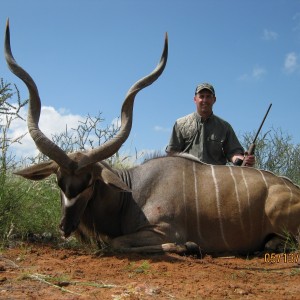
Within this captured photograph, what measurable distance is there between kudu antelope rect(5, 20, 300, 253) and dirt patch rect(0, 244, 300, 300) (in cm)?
28

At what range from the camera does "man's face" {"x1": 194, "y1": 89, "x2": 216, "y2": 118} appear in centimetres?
474

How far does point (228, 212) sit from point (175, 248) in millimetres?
584

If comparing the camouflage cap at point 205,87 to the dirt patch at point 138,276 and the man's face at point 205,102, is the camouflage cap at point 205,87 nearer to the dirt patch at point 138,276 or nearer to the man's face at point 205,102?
the man's face at point 205,102

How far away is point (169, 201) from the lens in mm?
3332

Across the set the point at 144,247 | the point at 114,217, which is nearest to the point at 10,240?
the point at 114,217

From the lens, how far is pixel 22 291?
6.39 feet

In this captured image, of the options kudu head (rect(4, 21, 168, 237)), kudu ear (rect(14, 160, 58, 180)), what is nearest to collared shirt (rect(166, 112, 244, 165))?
kudu head (rect(4, 21, 168, 237))

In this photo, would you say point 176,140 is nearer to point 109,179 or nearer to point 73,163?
point 109,179

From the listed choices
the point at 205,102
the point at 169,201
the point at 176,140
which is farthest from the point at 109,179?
the point at 205,102

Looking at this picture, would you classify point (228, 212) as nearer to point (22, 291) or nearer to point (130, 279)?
point (130, 279)

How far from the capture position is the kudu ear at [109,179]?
124 inches

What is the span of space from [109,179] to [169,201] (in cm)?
50

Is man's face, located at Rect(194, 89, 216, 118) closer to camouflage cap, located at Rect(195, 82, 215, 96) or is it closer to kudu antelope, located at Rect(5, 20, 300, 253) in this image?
camouflage cap, located at Rect(195, 82, 215, 96)

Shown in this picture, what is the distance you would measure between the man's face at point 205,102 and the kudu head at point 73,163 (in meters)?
1.33
